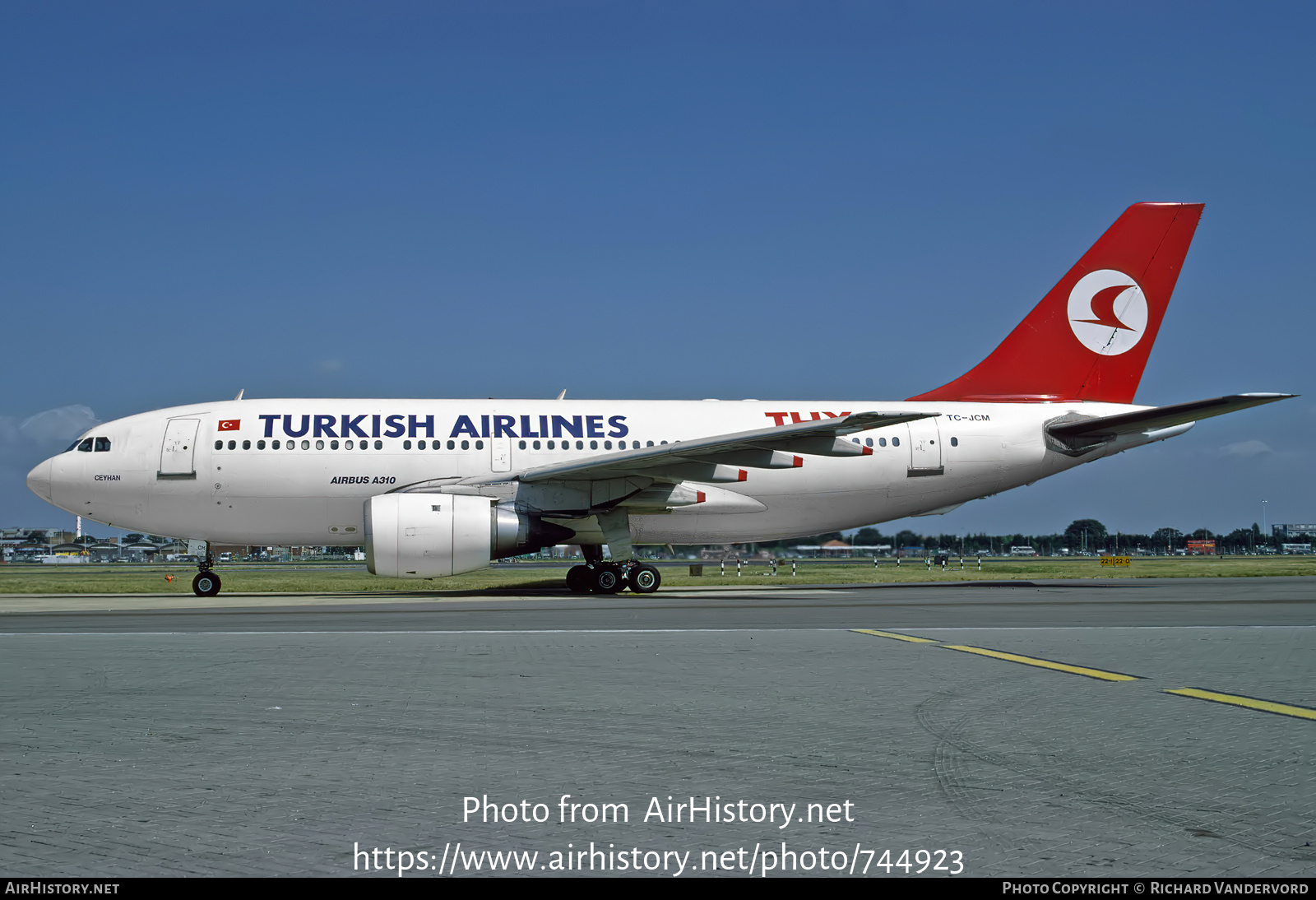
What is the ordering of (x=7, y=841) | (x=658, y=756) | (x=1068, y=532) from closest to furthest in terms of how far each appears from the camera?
1. (x=7, y=841)
2. (x=658, y=756)
3. (x=1068, y=532)

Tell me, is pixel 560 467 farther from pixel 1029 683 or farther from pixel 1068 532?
pixel 1068 532

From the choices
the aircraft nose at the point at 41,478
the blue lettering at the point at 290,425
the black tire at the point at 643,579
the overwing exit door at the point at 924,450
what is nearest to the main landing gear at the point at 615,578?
the black tire at the point at 643,579

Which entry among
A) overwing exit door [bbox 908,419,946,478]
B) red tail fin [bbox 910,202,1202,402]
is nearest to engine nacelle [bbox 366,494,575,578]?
overwing exit door [bbox 908,419,946,478]

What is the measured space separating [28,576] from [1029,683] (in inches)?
1340

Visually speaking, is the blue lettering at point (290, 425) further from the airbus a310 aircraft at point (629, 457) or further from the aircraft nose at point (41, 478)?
the aircraft nose at point (41, 478)

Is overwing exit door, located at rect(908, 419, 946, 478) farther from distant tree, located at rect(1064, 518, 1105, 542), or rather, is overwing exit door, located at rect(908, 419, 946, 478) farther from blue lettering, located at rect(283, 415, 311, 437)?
distant tree, located at rect(1064, 518, 1105, 542)

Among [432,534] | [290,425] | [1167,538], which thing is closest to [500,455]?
[432,534]

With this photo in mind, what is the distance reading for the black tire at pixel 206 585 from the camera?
2033 centimetres

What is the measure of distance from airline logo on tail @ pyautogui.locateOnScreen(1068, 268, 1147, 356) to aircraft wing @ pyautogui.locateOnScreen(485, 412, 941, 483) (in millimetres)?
7855

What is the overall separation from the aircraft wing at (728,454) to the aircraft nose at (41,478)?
9.15m

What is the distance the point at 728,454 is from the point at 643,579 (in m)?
3.51

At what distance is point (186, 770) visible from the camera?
445 centimetres

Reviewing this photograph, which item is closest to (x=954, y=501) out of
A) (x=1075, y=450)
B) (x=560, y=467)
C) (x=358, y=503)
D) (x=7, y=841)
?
(x=1075, y=450)

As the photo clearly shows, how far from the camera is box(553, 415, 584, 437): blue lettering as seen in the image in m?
21.0
